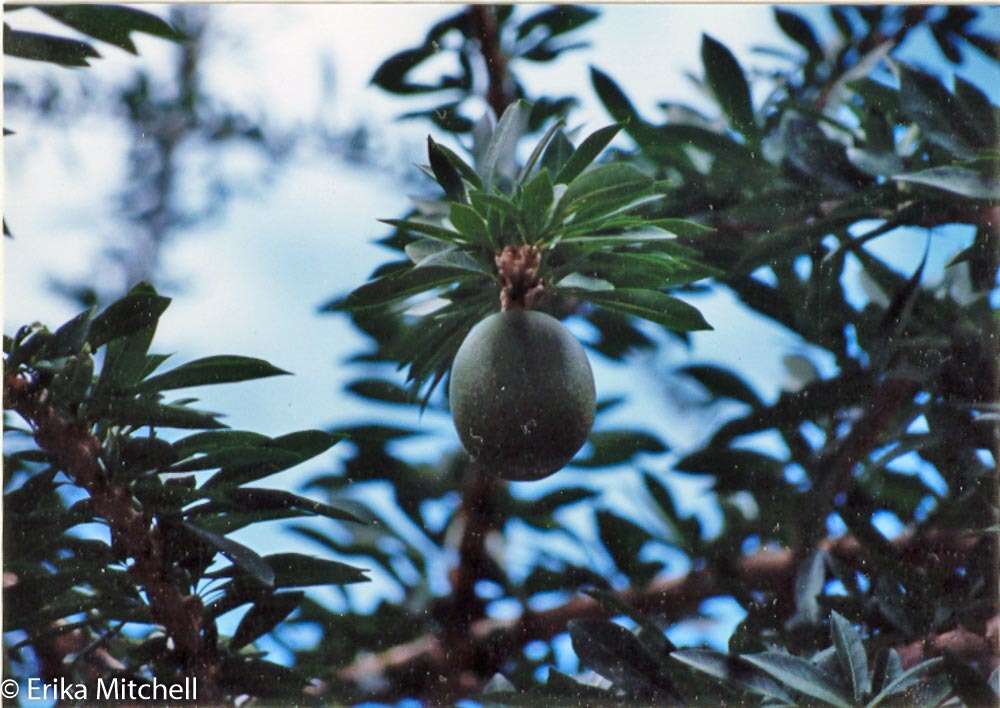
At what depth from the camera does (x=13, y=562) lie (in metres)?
0.63

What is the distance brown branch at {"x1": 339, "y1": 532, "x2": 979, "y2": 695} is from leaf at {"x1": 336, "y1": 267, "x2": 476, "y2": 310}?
23cm

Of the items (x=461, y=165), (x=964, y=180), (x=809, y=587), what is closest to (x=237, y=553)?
(x=461, y=165)

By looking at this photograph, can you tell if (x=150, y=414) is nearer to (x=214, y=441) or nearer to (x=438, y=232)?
(x=214, y=441)

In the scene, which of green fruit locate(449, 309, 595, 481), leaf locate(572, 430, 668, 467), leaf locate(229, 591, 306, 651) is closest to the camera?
green fruit locate(449, 309, 595, 481)

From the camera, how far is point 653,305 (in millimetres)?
624

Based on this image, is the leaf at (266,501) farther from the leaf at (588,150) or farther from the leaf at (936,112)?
the leaf at (936,112)

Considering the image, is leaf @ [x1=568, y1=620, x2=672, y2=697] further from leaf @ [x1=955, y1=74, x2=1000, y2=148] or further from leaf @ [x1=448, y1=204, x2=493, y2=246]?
leaf @ [x1=955, y1=74, x2=1000, y2=148]

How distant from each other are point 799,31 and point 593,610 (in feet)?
1.56

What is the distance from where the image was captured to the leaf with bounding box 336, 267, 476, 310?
604 millimetres

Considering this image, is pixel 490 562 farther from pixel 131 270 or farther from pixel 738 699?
pixel 131 270

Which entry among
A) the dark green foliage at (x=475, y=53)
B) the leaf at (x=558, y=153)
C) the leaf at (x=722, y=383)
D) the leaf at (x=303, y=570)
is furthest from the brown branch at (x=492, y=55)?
the leaf at (x=303, y=570)

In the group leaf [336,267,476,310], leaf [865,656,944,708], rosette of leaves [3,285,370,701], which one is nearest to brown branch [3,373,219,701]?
rosette of leaves [3,285,370,701]

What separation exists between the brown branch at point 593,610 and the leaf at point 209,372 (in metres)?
0.20

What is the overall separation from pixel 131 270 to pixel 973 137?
1.82 feet
